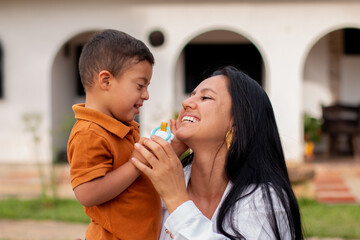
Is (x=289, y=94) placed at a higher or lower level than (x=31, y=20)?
lower

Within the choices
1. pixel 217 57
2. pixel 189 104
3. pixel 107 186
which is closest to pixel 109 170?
pixel 107 186

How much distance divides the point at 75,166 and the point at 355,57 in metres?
9.64

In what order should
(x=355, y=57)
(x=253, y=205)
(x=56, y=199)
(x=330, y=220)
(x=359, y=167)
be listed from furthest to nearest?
(x=355, y=57)
(x=359, y=167)
(x=56, y=199)
(x=330, y=220)
(x=253, y=205)

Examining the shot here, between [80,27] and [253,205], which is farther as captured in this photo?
[80,27]

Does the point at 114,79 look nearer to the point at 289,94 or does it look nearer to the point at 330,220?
the point at 330,220

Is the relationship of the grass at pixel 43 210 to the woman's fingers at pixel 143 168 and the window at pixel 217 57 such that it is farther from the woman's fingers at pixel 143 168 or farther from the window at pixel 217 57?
the window at pixel 217 57

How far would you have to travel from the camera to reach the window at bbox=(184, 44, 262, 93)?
10.5m

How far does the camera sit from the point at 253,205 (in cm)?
203

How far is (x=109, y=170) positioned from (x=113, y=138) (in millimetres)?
138

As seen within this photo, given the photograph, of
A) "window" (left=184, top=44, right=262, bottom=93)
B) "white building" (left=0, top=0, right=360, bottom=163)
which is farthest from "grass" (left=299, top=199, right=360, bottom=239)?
"window" (left=184, top=44, right=262, bottom=93)

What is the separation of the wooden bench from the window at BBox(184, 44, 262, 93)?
1.70m

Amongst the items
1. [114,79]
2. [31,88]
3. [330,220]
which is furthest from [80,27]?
[114,79]

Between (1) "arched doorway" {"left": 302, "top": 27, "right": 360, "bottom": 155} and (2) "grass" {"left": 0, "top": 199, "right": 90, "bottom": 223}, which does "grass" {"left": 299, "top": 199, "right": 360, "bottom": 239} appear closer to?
(2) "grass" {"left": 0, "top": 199, "right": 90, "bottom": 223}

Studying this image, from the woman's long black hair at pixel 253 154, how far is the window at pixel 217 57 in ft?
27.3
